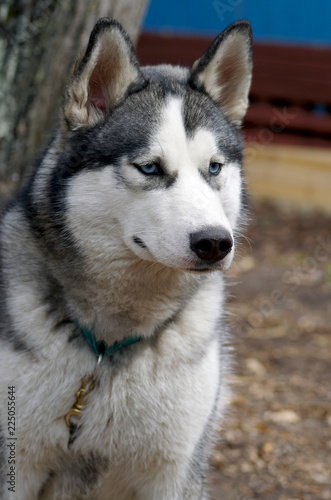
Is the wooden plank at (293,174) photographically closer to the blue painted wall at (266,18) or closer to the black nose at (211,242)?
the blue painted wall at (266,18)

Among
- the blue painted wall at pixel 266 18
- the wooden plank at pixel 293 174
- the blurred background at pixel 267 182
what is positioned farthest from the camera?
the wooden plank at pixel 293 174

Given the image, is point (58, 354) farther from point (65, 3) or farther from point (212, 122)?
point (65, 3)

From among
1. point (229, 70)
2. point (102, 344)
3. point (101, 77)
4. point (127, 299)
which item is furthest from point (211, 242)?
point (229, 70)

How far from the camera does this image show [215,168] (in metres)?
2.74

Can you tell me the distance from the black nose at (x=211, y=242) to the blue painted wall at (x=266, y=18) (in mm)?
6339

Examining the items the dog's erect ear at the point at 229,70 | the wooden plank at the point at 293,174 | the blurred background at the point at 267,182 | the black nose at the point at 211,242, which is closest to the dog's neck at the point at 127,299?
the black nose at the point at 211,242

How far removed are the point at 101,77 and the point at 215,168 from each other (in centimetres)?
59

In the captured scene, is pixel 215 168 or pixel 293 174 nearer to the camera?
pixel 215 168

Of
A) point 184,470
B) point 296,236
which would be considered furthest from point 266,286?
point 184,470

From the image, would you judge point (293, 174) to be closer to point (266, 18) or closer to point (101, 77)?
point (266, 18)

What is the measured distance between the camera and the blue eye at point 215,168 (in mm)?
2721

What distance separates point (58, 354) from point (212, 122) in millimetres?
1146

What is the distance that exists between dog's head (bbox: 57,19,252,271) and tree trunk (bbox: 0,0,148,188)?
1486 mm

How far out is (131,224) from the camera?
2592 mm
